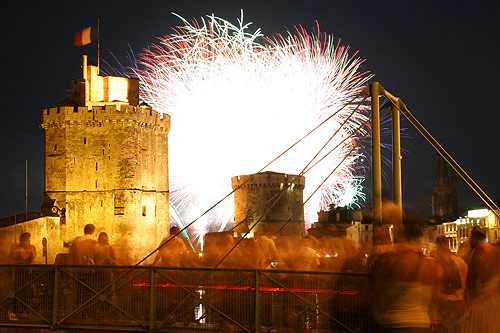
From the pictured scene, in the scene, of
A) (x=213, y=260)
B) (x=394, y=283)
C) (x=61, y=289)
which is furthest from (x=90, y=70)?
(x=394, y=283)

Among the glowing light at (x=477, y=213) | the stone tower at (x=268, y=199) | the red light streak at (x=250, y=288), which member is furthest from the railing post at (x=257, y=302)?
the glowing light at (x=477, y=213)

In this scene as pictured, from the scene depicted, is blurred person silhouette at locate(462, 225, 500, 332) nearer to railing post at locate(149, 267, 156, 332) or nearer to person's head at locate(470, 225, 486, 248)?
person's head at locate(470, 225, 486, 248)

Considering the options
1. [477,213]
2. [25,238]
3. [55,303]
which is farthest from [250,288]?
[477,213]

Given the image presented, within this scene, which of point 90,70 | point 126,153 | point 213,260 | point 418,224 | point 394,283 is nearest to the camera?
point 394,283

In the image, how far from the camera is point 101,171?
105ft

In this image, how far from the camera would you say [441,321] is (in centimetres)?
782

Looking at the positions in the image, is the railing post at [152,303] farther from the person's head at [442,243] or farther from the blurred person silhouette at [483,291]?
the blurred person silhouette at [483,291]

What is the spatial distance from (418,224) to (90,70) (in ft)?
98.7

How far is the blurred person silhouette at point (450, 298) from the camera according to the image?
25.3 feet

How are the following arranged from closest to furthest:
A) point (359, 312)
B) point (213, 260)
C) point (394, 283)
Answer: point (394, 283) → point (359, 312) → point (213, 260)

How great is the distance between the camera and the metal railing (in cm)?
879

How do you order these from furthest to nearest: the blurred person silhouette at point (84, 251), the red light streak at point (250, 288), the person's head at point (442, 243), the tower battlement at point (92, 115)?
1. the tower battlement at point (92, 115)
2. the blurred person silhouette at point (84, 251)
3. the red light streak at point (250, 288)
4. the person's head at point (442, 243)

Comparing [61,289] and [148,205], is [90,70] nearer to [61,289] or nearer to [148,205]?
[148,205]

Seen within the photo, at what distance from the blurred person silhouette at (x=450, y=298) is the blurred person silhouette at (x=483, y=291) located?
11cm
